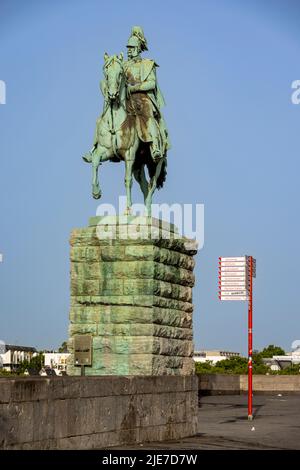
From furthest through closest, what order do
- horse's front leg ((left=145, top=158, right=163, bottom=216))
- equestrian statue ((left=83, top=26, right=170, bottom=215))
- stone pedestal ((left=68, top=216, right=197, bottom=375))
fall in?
horse's front leg ((left=145, top=158, right=163, bottom=216)) < equestrian statue ((left=83, top=26, right=170, bottom=215)) < stone pedestal ((left=68, top=216, right=197, bottom=375))

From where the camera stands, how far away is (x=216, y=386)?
41.6 m

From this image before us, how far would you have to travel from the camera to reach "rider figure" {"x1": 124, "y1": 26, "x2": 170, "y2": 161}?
76.1ft

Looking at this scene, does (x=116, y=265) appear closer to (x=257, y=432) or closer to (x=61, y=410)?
(x=257, y=432)

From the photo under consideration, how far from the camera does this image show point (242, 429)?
66.1 ft

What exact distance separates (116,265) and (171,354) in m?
2.36

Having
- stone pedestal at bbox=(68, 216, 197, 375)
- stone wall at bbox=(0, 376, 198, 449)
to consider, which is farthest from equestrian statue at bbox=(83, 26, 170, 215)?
stone wall at bbox=(0, 376, 198, 449)

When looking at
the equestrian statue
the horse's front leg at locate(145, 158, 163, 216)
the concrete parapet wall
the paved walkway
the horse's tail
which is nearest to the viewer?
the paved walkway

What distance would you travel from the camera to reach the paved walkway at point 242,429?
53.8 ft

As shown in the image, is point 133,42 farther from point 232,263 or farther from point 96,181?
point 232,263

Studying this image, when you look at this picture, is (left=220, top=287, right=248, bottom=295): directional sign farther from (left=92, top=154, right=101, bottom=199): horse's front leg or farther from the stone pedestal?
(left=92, top=154, right=101, bottom=199): horse's front leg

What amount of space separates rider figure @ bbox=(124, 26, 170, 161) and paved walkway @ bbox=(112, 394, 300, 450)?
6141mm
